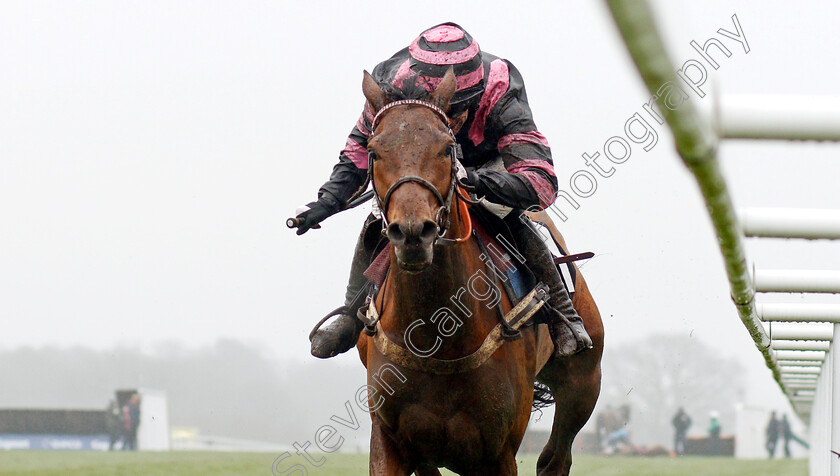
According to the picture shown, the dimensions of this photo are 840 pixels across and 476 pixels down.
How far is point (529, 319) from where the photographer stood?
4.50 metres

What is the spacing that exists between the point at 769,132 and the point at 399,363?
2603mm

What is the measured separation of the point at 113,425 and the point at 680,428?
44.2ft

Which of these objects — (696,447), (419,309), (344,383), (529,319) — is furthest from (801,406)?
(344,383)

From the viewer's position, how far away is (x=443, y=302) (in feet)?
13.0

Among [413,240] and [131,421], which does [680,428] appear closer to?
[131,421]

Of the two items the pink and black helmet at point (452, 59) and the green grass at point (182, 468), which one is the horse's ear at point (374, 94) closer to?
the pink and black helmet at point (452, 59)

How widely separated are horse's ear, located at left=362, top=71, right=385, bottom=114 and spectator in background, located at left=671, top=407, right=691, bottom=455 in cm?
2285

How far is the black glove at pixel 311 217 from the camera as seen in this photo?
4566 mm

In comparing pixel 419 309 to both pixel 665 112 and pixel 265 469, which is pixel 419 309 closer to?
pixel 665 112

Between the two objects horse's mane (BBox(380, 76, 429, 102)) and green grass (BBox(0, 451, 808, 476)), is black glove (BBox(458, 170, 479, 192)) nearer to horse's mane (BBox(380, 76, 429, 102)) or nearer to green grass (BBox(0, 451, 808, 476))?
horse's mane (BBox(380, 76, 429, 102))

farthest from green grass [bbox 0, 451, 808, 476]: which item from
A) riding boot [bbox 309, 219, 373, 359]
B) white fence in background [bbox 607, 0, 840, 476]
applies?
white fence in background [bbox 607, 0, 840, 476]

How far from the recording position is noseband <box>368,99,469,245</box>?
11.3ft

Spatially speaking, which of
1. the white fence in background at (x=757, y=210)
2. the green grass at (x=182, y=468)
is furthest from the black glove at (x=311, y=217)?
the green grass at (x=182, y=468)

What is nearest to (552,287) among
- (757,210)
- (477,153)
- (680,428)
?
(477,153)
